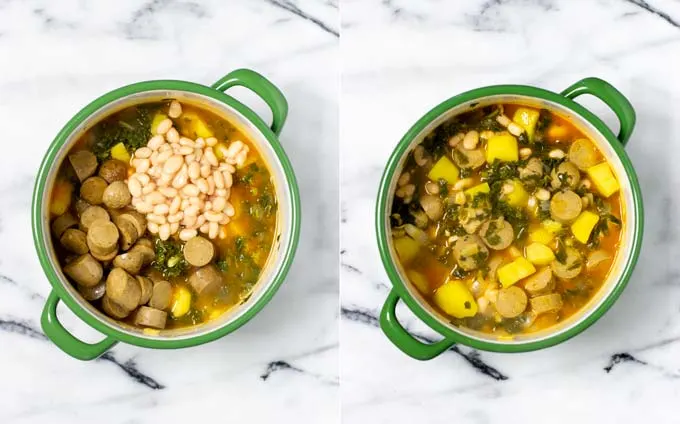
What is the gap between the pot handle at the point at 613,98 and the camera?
5.74 ft

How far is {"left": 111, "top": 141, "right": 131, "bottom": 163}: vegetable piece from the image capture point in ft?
6.03

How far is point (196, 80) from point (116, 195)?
286 millimetres

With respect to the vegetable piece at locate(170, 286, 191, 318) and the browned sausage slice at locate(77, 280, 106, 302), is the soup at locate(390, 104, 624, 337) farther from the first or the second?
the browned sausage slice at locate(77, 280, 106, 302)

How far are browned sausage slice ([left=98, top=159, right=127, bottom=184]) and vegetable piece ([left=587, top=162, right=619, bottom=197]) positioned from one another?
0.83 m

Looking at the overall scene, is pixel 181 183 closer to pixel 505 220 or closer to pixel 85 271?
pixel 85 271

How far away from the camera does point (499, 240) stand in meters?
1.83

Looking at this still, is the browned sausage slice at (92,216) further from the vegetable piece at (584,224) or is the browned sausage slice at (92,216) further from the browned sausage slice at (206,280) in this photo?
the vegetable piece at (584,224)

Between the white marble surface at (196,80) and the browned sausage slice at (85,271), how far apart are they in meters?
0.16

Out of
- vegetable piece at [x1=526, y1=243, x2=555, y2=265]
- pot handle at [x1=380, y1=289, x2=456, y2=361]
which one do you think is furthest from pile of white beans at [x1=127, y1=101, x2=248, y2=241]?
vegetable piece at [x1=526, y1=243, x2=555, y2=265]

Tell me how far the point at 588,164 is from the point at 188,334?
0.76 metres

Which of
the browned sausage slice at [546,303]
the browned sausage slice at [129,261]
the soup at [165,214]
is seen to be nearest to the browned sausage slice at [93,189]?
the soup at [165,214]

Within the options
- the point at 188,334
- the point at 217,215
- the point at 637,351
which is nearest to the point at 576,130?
the point at 637,351

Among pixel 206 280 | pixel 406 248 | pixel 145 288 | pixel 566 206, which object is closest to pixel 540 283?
pixel 566 206

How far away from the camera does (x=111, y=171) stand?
183 centimetres
